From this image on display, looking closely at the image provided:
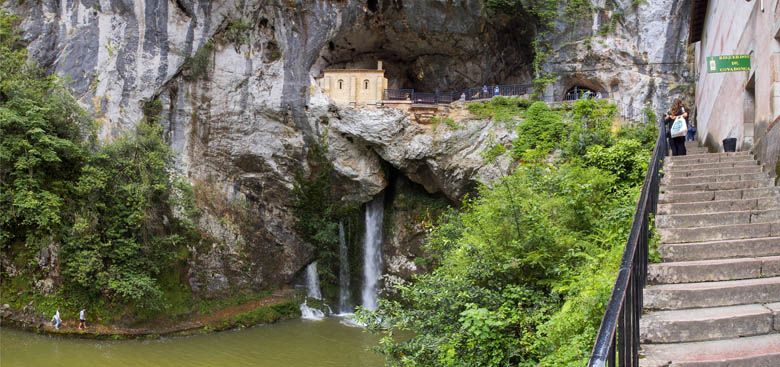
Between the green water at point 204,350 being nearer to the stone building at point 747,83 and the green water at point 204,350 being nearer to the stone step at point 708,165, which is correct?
the stone step at point 708,165

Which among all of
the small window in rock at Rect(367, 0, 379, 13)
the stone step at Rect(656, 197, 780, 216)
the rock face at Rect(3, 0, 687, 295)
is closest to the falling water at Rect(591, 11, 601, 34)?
the rock face at Rect(3, 0, 687, 295)

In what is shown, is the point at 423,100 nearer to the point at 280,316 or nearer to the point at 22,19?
the point at 280,316

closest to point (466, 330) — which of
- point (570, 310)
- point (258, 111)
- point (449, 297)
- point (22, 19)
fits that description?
point (449, 297)

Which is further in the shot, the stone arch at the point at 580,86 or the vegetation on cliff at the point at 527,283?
the stone arch at the point at 580,86

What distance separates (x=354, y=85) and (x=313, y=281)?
831 centimetres

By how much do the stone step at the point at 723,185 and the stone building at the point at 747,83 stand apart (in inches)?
11.4

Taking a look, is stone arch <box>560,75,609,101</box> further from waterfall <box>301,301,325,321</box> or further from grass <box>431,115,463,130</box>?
waterfall <box>301,301,325,321</box>

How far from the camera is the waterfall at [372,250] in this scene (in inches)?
922

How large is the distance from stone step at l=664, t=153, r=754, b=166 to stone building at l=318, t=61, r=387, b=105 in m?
14.7

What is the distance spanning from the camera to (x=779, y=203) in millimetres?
6523

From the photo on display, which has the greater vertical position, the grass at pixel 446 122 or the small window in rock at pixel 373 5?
the small window in rock at pixel 373 5

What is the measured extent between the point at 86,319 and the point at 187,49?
1037 centimetres

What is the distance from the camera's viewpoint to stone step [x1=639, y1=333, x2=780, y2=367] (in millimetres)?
3732

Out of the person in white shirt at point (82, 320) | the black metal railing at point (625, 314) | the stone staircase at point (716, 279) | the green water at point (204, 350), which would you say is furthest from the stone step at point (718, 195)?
the person in white shirt at point (82, 320)
